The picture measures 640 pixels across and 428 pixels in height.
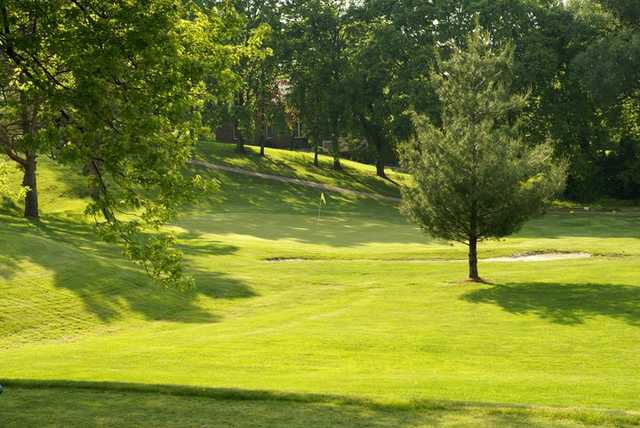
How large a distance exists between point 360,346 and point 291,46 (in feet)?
208

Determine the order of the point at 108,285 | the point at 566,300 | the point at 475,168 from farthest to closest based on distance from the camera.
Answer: the point at 475,168 < the point at 108,285 < the point at 566,300

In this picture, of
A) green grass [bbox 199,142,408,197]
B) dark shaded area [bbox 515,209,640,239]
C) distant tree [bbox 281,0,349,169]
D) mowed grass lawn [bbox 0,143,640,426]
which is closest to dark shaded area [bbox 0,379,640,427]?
mowed grass lawn [bbox 0,143,640,426]

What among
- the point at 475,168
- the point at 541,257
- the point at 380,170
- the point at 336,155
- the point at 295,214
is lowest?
the point at 541,257

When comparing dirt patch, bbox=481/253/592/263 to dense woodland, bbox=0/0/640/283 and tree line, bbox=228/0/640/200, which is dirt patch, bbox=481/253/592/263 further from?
tree line, bbox=228/0/640/200

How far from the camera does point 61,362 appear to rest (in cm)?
1859

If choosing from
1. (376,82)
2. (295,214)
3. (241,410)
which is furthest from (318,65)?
(241,410)

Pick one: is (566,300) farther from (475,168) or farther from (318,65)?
(318,65)

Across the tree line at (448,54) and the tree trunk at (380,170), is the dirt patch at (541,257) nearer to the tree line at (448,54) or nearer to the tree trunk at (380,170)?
the tree line at (448,54)

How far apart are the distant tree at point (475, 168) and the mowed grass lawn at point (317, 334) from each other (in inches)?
108

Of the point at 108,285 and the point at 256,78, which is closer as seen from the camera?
the point at 108,285

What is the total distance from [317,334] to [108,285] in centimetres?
977

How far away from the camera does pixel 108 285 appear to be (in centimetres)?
2950

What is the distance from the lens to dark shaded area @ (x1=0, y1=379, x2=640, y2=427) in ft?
37.9

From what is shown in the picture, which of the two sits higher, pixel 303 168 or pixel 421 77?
pixel 421 77
